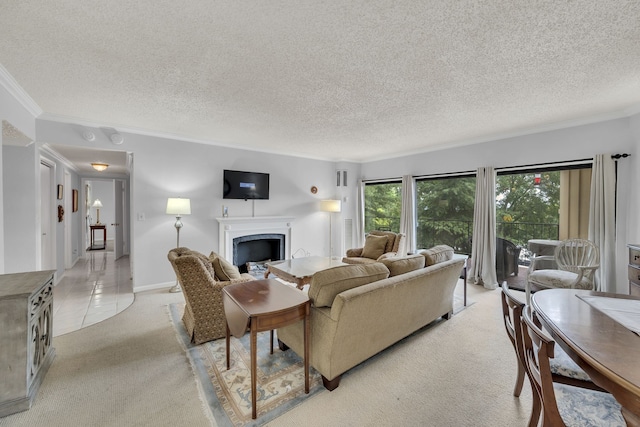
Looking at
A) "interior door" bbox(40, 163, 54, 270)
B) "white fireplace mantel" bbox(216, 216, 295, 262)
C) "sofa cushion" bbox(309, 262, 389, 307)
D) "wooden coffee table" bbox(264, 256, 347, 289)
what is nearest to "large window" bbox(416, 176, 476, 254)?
"wooden coffee table" bbox(264, 256, 347, 289)

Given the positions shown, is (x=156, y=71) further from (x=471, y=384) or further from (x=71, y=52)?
(x=471, y=384)

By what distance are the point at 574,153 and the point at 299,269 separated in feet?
13.2

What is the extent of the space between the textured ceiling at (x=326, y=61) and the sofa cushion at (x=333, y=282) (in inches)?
64.4

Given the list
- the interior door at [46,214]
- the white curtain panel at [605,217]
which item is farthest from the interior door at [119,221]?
the white curtain panel at [605,217]

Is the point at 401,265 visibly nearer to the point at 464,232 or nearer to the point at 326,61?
the point at 326,61

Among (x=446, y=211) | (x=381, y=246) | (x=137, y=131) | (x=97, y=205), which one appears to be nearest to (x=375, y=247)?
(x=381, y=246)

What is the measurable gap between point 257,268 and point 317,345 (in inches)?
125

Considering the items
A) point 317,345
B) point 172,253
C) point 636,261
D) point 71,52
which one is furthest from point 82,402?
point 636,261

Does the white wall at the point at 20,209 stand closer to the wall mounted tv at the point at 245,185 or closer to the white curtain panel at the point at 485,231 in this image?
the wall mounted tv at the point at 245,185

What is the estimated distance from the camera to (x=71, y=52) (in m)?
2.01

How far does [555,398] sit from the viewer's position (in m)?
1.08

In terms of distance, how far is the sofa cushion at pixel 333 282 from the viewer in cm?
186

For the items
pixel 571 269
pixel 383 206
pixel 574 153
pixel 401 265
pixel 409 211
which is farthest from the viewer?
pixel 383 206

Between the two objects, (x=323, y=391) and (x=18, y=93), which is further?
(x=18, y=93)
